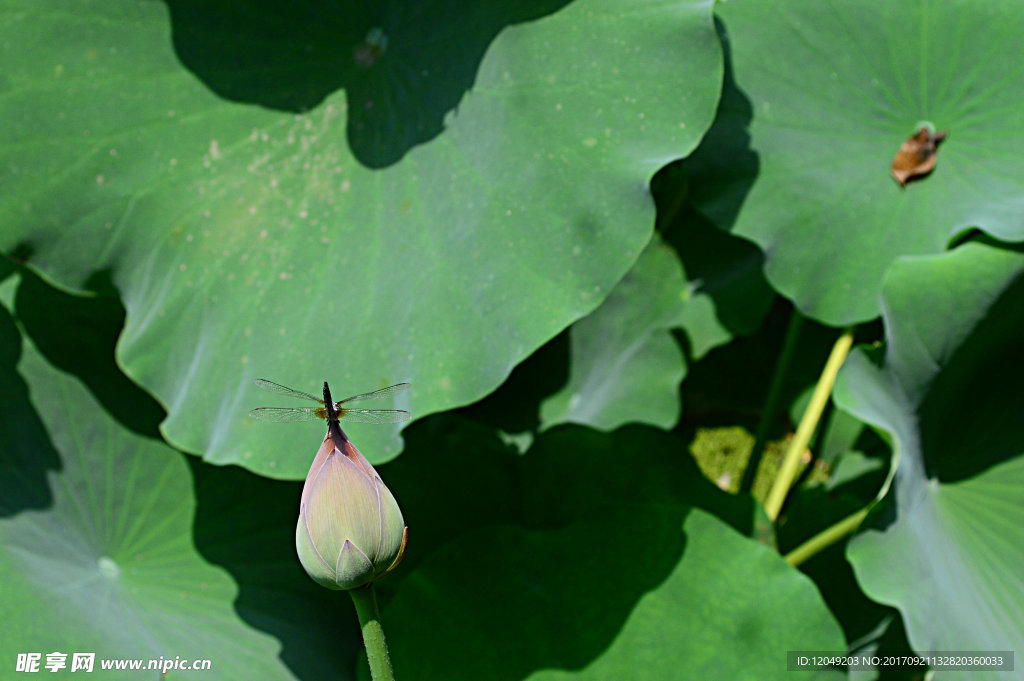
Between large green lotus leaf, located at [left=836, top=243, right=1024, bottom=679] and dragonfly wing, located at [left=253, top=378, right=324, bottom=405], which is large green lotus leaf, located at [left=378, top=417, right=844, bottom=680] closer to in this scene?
large green lotus leaf, located at [left=836, top=243, right=1024, bottom=679]

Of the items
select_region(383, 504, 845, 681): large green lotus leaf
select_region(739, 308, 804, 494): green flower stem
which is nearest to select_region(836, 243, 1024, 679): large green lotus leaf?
select_region(383, 504, 845, 681): large green lotus leaf

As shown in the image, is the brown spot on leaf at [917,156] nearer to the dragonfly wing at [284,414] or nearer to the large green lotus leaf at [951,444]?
the large green lotus leaf at [951,444]

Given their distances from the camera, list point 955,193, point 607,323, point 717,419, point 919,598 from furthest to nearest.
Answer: point 717,419 < point 607,323 < point 955,193 < point 919,598

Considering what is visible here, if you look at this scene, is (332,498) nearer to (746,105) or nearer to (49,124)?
(49,124)

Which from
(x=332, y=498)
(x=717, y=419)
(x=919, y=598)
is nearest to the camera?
(x=332, y=498)

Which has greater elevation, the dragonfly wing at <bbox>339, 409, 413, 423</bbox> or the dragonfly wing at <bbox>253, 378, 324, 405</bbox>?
the dragonfly wing at <bbox>253, 378, 324, 405</bbox>

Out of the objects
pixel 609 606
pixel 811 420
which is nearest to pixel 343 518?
pixel 609 606

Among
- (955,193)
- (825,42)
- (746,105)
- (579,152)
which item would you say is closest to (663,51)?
(579,152)
